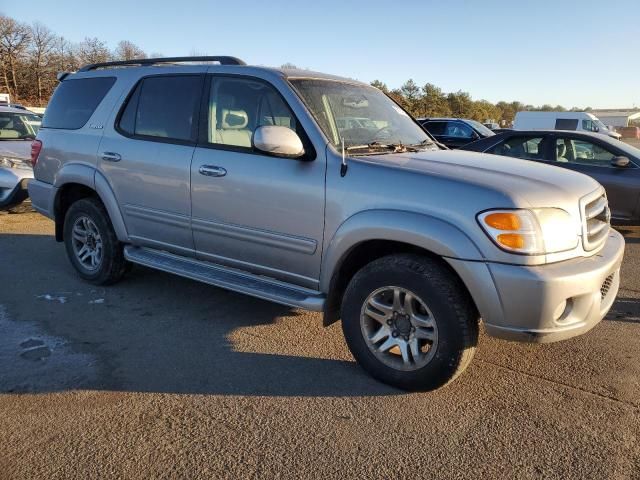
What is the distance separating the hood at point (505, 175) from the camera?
301cm

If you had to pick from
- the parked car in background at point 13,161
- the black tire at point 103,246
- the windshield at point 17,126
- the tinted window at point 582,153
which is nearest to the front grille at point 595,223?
the black tire at point 103,246

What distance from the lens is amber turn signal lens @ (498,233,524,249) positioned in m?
2.85

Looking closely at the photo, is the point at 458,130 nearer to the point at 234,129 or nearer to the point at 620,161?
the point at 620,161

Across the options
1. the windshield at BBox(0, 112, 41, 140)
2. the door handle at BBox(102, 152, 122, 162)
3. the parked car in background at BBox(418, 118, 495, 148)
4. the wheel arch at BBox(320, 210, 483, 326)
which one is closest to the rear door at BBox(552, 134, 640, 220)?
the wheel arch at BBox(320, 210, 483, 326)

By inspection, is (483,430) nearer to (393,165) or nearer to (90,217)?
(393,165)

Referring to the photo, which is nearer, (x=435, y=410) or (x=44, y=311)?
(x=435, y=410)

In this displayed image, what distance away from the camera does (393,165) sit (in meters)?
3.34

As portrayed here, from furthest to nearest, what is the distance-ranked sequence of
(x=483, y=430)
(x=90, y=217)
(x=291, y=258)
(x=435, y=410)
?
(x=90, y=217)
(x=291, y=258)
(x=435, y=410)
(x=483, y=430)

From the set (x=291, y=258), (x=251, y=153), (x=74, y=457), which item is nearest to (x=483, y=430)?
(x=291, y=258)

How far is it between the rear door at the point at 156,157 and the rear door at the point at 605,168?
5779mm

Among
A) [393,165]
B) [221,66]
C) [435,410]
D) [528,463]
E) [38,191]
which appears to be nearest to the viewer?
[528,463]

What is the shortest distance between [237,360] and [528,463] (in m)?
1.91

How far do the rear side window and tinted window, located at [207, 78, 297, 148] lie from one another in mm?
1413

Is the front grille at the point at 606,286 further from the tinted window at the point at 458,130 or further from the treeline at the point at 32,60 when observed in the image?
the treeline at the point at 32,60
